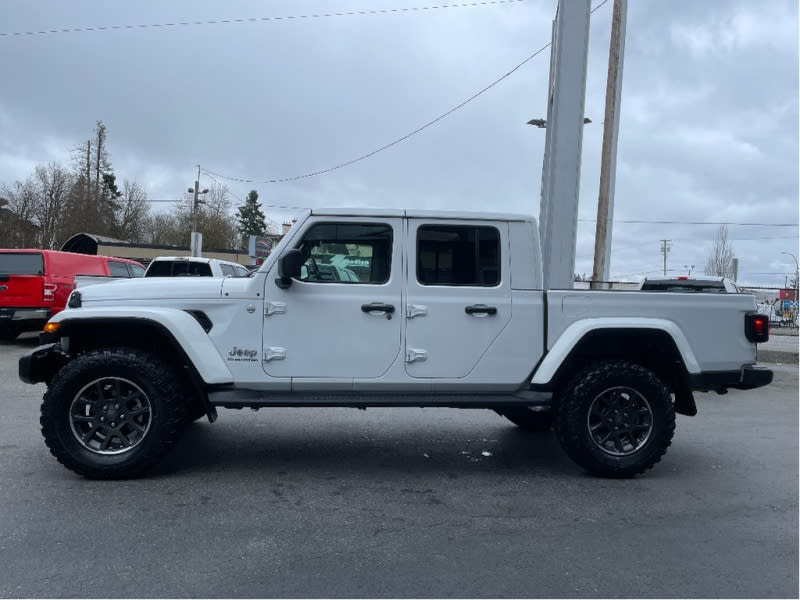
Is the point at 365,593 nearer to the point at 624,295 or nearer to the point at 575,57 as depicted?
the point at 624,295

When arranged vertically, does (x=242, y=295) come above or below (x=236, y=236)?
below

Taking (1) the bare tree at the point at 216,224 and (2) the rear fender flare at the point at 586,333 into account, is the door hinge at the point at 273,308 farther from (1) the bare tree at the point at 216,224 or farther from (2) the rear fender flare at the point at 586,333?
(1) the bare tree at the point at 216,224

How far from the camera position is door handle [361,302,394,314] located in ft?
15.6

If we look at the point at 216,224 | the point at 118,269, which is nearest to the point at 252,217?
the point at 216,224

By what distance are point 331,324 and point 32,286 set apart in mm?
9797

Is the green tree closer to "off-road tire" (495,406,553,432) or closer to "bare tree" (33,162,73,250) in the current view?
"bare tree" (33,162,73,250)

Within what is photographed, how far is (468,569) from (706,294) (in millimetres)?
3032

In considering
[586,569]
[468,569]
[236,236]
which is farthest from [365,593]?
[236,236]

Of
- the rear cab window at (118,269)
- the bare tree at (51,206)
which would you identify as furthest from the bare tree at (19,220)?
the rear cab window at (118,269)

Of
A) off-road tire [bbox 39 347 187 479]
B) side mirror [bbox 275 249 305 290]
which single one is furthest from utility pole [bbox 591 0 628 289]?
off-road tire [bbox 39 347 187 479]

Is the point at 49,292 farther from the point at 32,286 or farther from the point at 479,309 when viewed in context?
the point at 479,309

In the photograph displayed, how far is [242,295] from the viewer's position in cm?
473

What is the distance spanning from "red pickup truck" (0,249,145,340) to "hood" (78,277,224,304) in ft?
28.0

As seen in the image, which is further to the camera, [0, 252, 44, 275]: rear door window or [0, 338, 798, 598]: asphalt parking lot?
[0, 252, 44, 275]: rear door window
